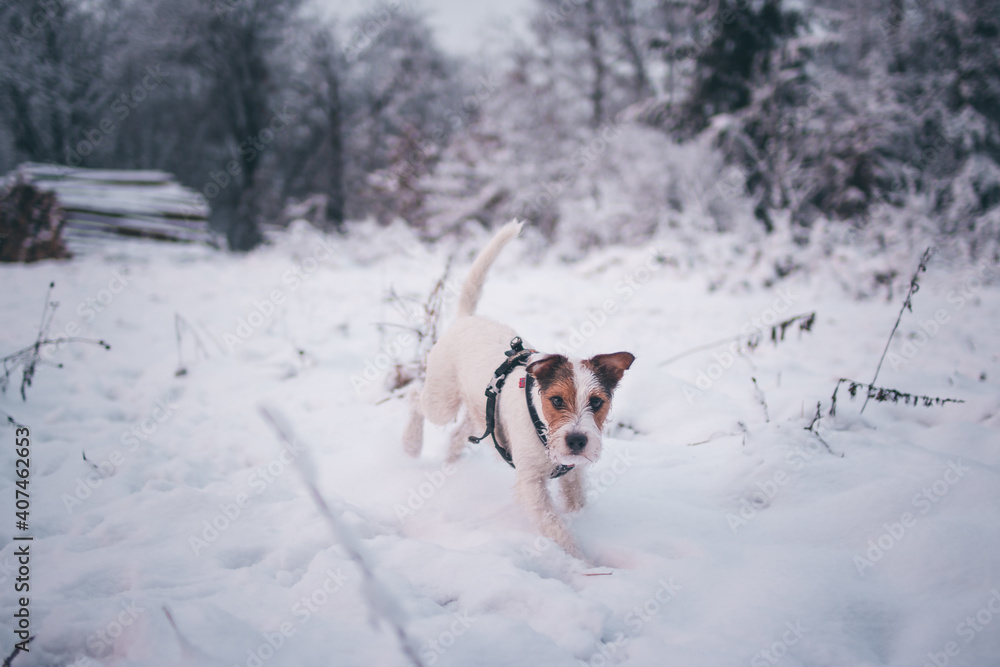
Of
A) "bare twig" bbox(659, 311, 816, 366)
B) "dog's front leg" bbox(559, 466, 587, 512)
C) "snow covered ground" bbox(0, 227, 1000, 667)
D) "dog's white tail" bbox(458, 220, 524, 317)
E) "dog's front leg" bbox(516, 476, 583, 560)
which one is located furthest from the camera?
"bare twig" bbox(659, 311, 816, 366)

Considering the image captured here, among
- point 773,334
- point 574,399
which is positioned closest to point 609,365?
point 574,399

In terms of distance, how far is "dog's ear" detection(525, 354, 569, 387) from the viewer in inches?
80.8

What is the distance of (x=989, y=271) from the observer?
7.06m

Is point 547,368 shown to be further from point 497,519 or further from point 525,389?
point 497,519

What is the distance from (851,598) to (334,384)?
12.3 ft

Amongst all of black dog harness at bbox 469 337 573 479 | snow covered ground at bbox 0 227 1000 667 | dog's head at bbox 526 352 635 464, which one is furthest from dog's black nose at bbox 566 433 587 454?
snow covered ground at bbox 0 227 1000 667

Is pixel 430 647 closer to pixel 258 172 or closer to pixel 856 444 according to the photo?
pixel 856 444

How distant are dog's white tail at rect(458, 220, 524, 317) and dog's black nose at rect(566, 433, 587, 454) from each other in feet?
4.03

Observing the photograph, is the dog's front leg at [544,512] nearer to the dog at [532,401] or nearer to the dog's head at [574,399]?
the dog at [532,401]

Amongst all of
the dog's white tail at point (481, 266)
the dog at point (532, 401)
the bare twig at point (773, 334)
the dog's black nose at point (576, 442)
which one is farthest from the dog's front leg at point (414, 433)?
the bare twig at point (773, 334)

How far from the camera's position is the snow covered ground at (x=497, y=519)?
148 cm

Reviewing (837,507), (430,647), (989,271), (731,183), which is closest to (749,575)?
(837,507)

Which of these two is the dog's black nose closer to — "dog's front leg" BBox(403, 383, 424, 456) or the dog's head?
the dog's head

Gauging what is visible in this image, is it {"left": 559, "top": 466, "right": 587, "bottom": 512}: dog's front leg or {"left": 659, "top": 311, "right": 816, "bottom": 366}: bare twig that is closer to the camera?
{"left": 559, "top": 466, "right": 587, "bottom": 512}: dog's front leg
